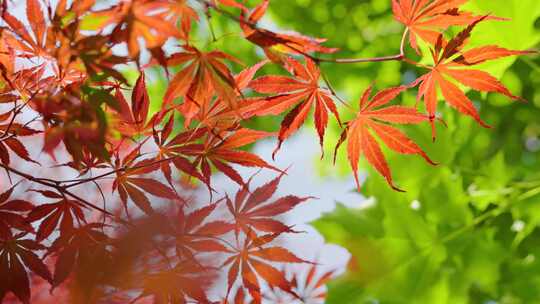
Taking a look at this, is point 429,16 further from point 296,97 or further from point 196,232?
point 196,232

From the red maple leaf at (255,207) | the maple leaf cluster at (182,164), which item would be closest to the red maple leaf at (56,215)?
the maple leaf cluster at (182,164)

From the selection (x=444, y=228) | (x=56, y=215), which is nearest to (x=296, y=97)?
(x=56, y=215)

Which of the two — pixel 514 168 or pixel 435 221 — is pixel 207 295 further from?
pixel 514 168

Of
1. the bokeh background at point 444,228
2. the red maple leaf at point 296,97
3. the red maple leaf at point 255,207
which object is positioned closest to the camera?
the red maple leaf at point 296,97

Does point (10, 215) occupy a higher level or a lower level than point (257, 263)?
higher

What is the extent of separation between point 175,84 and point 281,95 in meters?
0.12

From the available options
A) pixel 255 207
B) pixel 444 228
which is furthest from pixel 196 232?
pixel 444 228

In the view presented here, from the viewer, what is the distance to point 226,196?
0.64 meters

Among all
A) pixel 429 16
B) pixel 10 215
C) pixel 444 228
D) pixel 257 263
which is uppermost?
pixel 429 16

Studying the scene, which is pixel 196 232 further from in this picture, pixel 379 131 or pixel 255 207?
pixel 379 131

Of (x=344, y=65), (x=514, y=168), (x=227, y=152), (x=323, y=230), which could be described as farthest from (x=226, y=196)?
(x=344, y=65)

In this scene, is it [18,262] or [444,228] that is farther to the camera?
[444,228]

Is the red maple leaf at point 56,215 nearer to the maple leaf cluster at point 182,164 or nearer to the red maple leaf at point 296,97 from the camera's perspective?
the maple leaf cluster at point 182,164

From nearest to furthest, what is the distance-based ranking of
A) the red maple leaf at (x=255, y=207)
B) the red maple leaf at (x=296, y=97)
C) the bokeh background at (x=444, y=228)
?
1. the red maple leaf at (x=296, y=97)
2. the red maple leaf at (x=255, y=207)
3. the bokeh background at (x=444, y=228)
